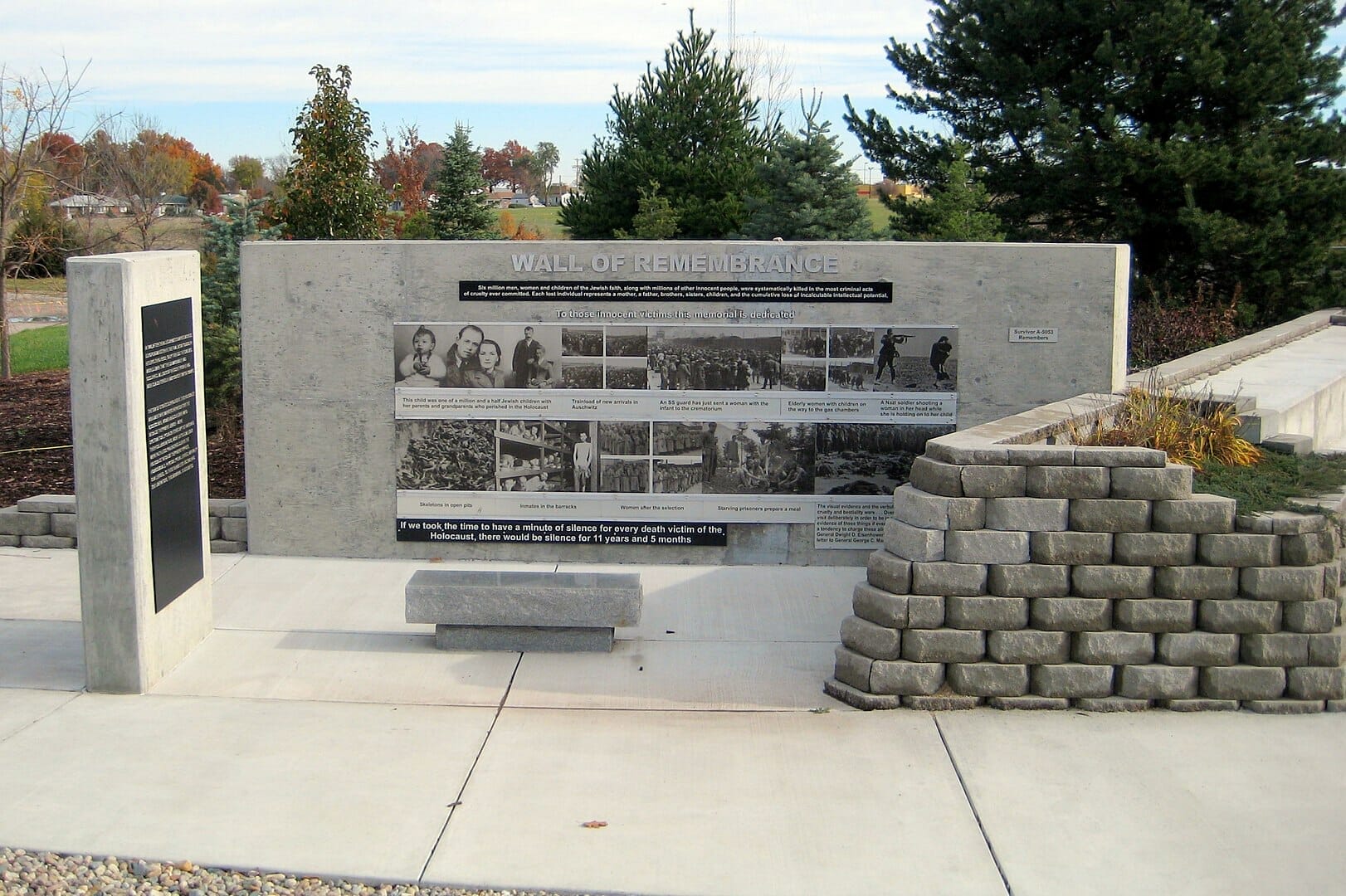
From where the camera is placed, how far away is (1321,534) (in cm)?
718

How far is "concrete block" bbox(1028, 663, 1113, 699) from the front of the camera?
7.18 metres

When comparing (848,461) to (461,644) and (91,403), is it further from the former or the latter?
(91,403)

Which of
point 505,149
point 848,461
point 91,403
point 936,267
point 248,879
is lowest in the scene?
point 248,879

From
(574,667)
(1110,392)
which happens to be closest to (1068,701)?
(574,667)

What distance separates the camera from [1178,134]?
20.8 metres

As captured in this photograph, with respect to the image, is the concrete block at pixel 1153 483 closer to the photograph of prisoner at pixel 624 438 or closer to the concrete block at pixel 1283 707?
the concrete block at pixel 1283 707

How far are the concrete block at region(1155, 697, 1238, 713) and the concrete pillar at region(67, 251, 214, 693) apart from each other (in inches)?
224

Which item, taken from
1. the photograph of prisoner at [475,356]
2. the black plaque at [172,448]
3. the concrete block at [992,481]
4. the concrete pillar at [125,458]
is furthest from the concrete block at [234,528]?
the concrete block at [992,481]

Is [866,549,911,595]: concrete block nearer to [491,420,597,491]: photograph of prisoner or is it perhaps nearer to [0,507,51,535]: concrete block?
[491,420,597,491]: photograph of prisoner

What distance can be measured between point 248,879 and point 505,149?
86.0 m

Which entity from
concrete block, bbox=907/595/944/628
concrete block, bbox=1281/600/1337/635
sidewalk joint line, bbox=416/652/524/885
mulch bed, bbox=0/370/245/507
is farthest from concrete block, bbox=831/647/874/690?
mulch bed, bbox=0/370/245/507

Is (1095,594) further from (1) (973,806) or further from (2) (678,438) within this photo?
(2) (678,438)

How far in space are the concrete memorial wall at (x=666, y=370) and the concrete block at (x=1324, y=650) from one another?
3.44 m

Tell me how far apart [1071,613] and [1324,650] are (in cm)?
139
